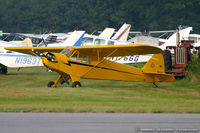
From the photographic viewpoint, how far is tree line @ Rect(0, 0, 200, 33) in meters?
68.7

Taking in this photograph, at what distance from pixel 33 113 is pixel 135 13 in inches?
2546

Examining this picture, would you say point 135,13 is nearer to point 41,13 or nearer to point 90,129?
point 41,13

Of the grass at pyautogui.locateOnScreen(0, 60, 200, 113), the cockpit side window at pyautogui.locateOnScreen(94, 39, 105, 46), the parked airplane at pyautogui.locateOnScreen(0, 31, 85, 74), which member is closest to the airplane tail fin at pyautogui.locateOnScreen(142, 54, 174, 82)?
the grass at pyautogui.locateOnScreen(0, 60, 200, 113)

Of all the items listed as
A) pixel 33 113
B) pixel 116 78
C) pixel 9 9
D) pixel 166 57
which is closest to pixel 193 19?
pixel 9 9

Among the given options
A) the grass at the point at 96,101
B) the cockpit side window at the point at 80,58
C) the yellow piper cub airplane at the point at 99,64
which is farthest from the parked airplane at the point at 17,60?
the grass at the point at 96,101

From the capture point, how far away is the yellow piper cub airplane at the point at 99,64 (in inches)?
628

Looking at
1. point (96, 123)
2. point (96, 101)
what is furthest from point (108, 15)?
point (96, 123)

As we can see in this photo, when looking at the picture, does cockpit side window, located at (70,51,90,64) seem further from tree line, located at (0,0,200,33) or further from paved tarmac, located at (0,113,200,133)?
tree line, located at (0,0,200,33)

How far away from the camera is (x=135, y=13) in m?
72.9

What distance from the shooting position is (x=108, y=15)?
73500 millimetres

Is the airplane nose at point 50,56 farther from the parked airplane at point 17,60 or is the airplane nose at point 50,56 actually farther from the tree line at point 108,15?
the tree line at point 108,15

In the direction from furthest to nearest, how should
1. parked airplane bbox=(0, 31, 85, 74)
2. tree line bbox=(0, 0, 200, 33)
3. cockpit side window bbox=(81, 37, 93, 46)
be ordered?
1. tree line bbox=(0, 0, 200, 33)
2. cockpit side window bbox=(81, 37, 93, 46)
3. parked airplane bbox=(0, 31, 85, 74)

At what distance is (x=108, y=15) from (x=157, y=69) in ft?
184

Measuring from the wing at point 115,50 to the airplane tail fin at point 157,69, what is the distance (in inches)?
45.5
